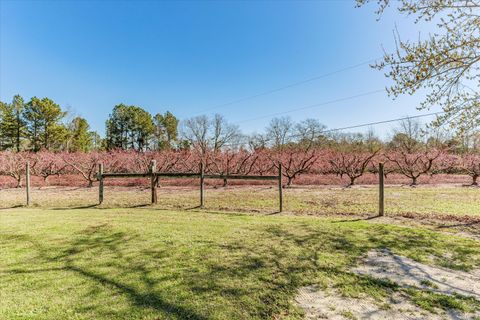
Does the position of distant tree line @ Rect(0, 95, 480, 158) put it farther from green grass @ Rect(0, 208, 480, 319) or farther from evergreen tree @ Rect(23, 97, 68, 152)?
green grass @ Rect(0, 208, 480, 319)

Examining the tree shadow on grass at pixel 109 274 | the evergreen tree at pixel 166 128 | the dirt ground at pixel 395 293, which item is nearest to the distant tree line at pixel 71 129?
the evergreen tree at pixel 166 128

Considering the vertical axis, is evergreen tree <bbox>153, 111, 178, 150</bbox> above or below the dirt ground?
above

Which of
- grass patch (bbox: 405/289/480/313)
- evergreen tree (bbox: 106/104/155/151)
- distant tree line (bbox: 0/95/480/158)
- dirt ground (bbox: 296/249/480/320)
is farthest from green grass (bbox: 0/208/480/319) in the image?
evergreen tree (bbox: 106/104/155/151)

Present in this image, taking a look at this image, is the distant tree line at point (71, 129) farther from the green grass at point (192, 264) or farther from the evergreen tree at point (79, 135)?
the green grass at point (192, 264)

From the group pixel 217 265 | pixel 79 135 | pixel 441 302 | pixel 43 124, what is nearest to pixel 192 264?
pixel 217 265

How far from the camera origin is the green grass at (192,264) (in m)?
2.70

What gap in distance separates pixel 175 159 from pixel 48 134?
82.1 feet

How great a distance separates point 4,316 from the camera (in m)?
2.50

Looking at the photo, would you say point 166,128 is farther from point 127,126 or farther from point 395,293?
point 395,293

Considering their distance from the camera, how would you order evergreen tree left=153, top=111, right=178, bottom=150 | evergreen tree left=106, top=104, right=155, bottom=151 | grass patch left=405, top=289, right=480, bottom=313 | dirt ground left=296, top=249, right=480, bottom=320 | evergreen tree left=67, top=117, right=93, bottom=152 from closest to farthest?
dirt ground left=296, top=249, right=480, bottom=320 < grass patch left=405, top=289, right=480, bottom=313 < evergreen tree left=67, top=117, right=93, bottom=152 < evergreen tree left=106, top=104, right=155, bottom=151 < evergreen tree left=153, top=111, right=178, bottom=150

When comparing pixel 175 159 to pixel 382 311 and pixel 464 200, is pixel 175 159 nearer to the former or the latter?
pixel 464 200

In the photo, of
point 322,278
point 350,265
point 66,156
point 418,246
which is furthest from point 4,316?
point 66,156

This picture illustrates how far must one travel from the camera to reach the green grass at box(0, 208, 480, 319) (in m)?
2.70

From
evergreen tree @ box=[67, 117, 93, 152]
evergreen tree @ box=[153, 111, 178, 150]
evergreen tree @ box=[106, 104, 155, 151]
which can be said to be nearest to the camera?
Answer: evergreen tree @ box=[67, 117, 93, 152]
